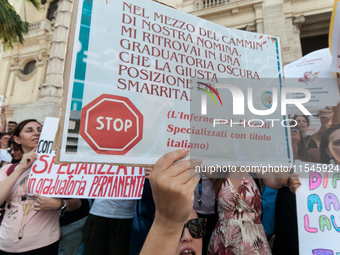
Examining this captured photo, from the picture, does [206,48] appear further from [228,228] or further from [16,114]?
[16,114]

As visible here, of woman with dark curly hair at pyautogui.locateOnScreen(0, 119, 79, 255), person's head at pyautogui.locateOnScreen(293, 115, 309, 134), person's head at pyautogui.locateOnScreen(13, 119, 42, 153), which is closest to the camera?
woman with dark curly hair at pyautogui.locateOnScreen(0, 119, 79, 255)

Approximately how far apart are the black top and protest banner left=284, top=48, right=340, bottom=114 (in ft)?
7.36

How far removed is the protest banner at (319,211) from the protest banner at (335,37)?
0.76m

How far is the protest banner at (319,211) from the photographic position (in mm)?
1402

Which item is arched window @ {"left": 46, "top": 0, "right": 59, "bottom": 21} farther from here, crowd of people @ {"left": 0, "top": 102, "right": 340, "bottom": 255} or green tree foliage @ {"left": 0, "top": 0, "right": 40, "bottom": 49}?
crowd of people @ {"left": 0, "top": 102, "right": 340, "bottom": 255}

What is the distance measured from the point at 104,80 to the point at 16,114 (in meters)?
8.82

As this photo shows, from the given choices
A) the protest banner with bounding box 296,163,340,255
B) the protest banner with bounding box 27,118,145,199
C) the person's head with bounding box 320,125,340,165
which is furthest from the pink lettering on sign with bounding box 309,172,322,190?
the protest banner with bounding box 27,118,145,199

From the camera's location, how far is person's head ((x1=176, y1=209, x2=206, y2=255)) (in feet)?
4.45

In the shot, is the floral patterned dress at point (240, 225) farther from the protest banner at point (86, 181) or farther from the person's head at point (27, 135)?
the person's head at point (27, 135)

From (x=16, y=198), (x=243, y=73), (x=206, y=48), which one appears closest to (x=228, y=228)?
(x=243, y=73)

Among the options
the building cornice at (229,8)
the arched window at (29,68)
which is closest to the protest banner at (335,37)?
the building cornice at (229,8)

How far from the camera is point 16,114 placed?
26.2ft

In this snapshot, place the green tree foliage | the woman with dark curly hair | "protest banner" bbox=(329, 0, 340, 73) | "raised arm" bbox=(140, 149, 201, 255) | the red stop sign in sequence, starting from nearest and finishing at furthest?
"raised arm" bbox=(140, 149, 201, 255), the red stop sign, "protest banner" bbox=(329, 0, 340, 73), the woman with dark curly hair, the green tree foliage

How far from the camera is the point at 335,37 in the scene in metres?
1.53
